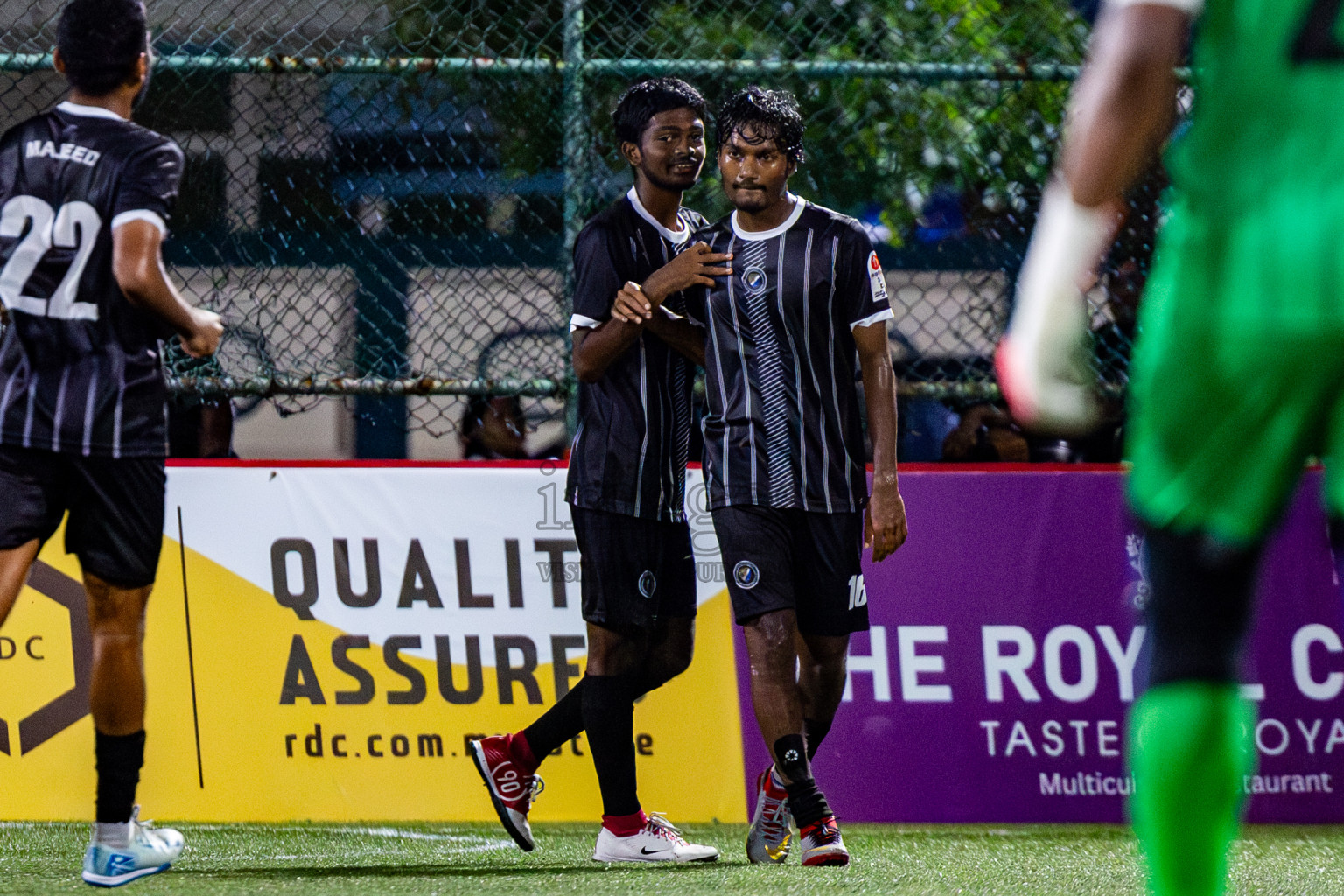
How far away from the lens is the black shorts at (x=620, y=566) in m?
4.42

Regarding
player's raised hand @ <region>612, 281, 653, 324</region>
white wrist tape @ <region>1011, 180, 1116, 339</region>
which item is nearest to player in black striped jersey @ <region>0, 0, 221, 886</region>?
player's raised hand @ <region>612, 281, 653, 324</region>

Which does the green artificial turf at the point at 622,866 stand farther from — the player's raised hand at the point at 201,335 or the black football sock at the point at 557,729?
the player's raised hand at the point at 201,335

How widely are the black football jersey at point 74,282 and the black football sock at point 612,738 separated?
1450 millimetres

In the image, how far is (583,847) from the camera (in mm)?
4809

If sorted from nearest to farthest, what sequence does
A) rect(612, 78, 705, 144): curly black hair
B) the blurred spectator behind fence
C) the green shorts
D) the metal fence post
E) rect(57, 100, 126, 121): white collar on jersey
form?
the green shorts
rect(57, 100, 126, 121): white collar on jersey
rect(612, 78, 705, 144): curly black hair
the metal fence post
the blurred spectator behind fence

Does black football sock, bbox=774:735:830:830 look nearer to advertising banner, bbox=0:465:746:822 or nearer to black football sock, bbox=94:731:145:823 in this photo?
advertising banner, bbox=0:465:746:822

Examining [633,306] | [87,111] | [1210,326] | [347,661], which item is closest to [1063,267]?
[1210,326]

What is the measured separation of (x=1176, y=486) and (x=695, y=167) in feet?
9.31

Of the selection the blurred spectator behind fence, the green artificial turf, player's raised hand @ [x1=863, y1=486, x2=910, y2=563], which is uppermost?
the blurred spectator behind fence

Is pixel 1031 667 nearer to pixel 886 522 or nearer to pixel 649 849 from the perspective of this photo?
pixel 886 522

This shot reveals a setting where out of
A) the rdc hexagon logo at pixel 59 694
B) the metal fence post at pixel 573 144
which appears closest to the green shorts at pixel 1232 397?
the metal fence post at pixel 573 144

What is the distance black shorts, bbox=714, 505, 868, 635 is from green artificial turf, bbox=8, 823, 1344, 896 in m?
0.69

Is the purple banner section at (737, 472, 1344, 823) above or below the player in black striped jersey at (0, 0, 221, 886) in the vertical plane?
below

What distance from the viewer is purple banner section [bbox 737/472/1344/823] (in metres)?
5.29
